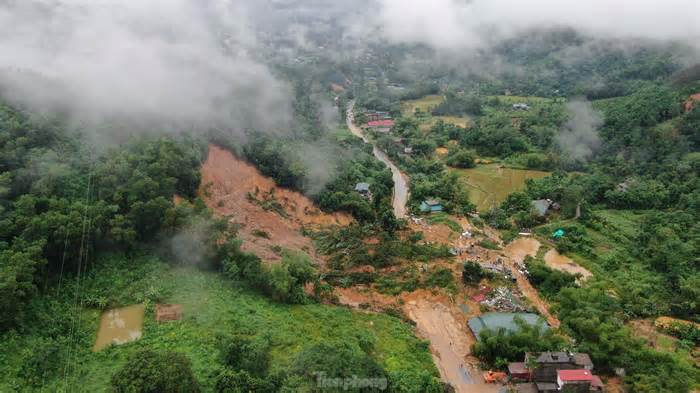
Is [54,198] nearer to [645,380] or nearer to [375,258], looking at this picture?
[375,258]

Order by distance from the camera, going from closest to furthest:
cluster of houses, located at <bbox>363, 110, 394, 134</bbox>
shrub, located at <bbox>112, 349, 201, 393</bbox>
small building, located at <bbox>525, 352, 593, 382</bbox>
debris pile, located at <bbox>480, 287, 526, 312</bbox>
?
shrub, located at <bbox>112, 349, 201, 393</bbox>
small building, located at <bbox>525, 352, 593, 382</bbox>
debris pile, located at <bbox>480, 287, 526, 312</bbox>
cluster of houses, located at <bbox>363, 110, 394, 134</bbox>

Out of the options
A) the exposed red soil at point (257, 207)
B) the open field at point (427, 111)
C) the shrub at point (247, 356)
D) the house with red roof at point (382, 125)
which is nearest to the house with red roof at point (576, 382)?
the shrub at point (247, 356)

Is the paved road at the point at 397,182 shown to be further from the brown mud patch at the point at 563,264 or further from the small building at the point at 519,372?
the small building at the point at 519,372

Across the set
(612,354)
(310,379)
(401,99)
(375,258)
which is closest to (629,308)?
(612,354)

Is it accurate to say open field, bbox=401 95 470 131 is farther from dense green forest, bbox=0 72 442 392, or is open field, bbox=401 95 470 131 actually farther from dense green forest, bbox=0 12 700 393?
dense green forest, bbox=0 72 442 392

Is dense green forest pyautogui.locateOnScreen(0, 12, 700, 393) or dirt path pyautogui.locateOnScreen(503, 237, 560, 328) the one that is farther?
dirt path pyautogui.locateOnScreen(503, 237, 560, 328)

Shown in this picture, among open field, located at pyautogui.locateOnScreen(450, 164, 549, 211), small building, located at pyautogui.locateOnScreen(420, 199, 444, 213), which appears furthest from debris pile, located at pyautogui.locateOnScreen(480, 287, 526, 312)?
open field, located at pyautogui.locateOnScreen(450, 164, 549, 211)

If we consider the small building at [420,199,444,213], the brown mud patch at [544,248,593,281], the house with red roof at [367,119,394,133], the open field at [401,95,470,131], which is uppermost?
the open field at [401,95,470,131]

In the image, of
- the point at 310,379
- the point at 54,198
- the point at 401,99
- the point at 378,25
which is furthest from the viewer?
the point at 378,25
